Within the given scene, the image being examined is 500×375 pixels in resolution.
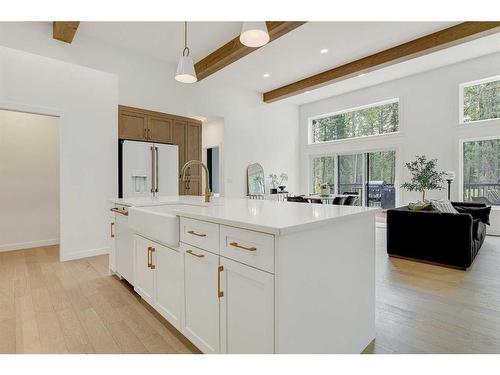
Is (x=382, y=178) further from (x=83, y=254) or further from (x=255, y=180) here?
(x=83, y=254)

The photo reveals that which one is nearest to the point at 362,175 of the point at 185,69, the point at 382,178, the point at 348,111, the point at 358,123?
the point at 382,178

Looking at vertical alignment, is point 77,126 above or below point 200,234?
above

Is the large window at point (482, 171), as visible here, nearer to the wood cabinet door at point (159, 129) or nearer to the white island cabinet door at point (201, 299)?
the wood cabinet door at point (159, 129)

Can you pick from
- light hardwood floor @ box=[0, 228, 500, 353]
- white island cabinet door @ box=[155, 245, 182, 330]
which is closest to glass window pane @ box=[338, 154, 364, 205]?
light hardwood floor @ box=[0, 228, 500, 353]

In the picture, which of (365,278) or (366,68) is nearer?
(365,278)

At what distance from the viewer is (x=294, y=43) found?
459 centimetres

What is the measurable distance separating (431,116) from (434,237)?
370 cm

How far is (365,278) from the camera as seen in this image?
172 centimetres

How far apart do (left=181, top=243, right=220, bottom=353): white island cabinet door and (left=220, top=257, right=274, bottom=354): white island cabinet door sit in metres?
0.07

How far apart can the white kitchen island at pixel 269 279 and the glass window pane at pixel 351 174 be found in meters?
5.90

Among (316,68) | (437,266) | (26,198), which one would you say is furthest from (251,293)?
(316,68)

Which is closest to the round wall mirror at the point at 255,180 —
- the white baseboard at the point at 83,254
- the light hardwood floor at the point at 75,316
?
the white baseboard at the point at 83,254
